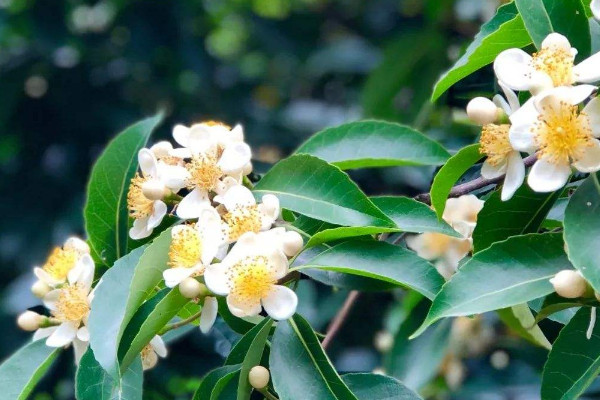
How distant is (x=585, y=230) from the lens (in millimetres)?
930

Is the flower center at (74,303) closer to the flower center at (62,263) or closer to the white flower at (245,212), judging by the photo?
the flower center at (62,263)

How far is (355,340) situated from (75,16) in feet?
4.59

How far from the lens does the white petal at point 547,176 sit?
38.2 inches

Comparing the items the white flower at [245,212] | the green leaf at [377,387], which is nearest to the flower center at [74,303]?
the white flower at [245,212]

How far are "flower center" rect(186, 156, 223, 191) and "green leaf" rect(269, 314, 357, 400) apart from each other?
0.18 meters

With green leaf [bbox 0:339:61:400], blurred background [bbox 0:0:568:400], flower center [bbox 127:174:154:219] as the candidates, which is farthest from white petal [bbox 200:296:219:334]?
blurred background [bbox 0:0:568:400]

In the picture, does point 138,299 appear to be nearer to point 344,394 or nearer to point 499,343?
point 344,394

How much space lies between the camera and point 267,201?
1.13m

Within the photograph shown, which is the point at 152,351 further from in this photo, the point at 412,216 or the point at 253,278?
the point at 412,216

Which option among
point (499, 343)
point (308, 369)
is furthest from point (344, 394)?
point (499, 343)

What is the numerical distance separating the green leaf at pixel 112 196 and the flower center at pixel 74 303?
0.28 feet

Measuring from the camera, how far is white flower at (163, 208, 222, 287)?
1.07 metres

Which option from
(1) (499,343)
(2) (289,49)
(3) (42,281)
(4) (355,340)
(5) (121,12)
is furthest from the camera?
(2) (289,49)

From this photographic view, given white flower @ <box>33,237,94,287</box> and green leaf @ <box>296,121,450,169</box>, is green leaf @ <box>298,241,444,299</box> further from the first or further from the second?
white flower @ <box>33,237,94,287</box>
